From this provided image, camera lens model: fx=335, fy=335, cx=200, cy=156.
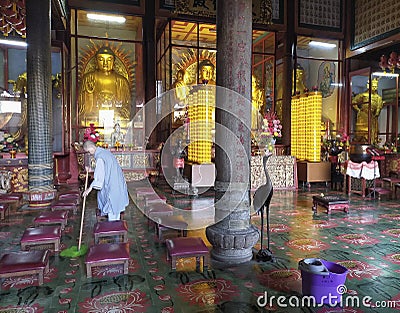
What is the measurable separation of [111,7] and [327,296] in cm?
936

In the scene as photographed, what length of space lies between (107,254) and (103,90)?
360 inches

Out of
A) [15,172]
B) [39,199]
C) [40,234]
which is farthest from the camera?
[15,172]

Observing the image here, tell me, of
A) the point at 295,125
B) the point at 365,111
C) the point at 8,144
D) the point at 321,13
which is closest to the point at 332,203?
the point at 295,125

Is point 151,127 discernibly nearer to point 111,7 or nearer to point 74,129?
point 74,129

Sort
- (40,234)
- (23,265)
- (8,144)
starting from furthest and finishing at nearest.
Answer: (8,144) < (40,234) < (23,265)

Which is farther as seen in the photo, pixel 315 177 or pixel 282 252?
pixel 315 177

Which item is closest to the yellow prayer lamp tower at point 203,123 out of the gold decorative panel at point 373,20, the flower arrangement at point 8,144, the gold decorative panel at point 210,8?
the gold decorative panel at point 210,8

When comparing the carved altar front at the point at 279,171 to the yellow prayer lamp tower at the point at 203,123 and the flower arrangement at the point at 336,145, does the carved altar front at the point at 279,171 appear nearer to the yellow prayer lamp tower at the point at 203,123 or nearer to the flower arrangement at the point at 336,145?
the yellow prayer lamp tower at the point at 203,123

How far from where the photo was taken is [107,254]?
3172mm

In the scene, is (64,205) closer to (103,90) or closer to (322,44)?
(103,90)

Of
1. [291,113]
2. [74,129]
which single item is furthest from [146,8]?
[291,113]

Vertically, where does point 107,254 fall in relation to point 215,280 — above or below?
above

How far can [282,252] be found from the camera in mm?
3945

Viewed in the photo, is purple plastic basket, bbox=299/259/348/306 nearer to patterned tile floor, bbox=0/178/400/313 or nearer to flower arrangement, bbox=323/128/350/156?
patterned tile floor, bbox=0/178/400/313
